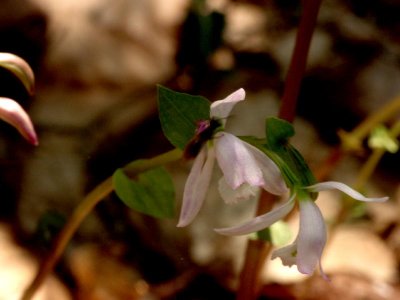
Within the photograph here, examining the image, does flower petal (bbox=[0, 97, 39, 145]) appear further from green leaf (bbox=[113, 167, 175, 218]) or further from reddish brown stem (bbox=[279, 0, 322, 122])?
reddish brown stem (bbox=[279, 0, 322, 122])

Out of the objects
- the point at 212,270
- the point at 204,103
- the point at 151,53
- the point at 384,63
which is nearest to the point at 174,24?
the point at 151,53

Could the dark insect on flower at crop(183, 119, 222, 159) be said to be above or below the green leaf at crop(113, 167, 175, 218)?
above

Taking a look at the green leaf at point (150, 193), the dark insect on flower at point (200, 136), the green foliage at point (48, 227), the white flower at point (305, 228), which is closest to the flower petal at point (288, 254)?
the white flower at point (305, 228)

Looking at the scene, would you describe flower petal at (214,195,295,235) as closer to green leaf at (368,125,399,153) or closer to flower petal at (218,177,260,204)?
flower petal at (218,177,260,204)

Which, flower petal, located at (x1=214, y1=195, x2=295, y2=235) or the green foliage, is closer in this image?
flower petal, located at (x1=214, y1=195, x2=295, y2=235)

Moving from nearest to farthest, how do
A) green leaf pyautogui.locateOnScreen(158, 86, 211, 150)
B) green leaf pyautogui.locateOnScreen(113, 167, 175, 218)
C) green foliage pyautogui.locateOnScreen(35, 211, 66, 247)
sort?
green leaf pyautogui.locateOnScreen(158, 86, 211, 150), green leaf pyautogui.locateOnScreen(113, 167, 175, 218), green foliage pyautogui.locateOnScreen(35, 211, 66, 247)

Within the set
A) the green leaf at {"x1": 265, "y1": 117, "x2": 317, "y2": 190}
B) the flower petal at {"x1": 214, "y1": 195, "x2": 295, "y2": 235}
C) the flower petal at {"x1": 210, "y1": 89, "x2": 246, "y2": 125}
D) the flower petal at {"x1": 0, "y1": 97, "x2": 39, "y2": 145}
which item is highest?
the flower petal at {"x1": 210, "y1": 89, "x2": 246, "y2": 125}

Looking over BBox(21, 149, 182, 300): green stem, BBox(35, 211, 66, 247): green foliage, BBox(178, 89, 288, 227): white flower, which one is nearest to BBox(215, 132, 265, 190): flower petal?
BBox(178, 89, 288, 227): white flower

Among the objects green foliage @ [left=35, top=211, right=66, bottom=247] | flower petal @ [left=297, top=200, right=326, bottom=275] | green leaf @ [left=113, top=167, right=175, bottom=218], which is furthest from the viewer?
green foliage @ [left=35, top=211, right=66, bottom=247]

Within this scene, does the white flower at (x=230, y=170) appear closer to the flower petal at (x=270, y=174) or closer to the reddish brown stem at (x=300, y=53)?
the flower petal at (x=270, y=174)
